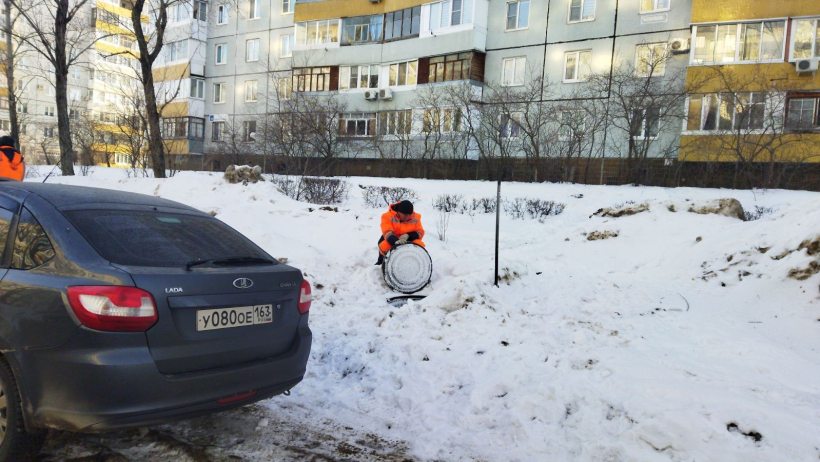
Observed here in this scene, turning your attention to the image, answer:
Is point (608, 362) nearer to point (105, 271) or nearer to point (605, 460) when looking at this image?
point (605, 460)

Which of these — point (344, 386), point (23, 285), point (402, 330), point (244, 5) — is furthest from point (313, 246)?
point (244, 5)

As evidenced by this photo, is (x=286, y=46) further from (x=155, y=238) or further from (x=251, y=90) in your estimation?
(x=155, y=238)

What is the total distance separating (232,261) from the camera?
3.38m

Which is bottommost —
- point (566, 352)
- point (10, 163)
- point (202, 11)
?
point (566, 352)

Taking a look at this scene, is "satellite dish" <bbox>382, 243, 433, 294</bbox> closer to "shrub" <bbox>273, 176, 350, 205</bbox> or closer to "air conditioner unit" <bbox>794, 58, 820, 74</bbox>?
"shrub" <bbox>273, 176, 350, 205</bbox>

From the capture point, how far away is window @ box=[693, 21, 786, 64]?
21969 millimetres

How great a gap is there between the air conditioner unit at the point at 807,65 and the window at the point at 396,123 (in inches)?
678

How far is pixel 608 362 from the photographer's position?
4699 millimetres

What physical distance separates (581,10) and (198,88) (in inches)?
1163

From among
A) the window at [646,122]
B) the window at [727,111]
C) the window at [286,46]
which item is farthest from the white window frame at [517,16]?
the window at [286,46]

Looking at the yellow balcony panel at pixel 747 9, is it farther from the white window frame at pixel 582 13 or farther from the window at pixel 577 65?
the window at pixel 577 65

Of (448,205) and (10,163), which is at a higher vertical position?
(10,163)

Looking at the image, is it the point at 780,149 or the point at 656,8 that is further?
the point at 656,8

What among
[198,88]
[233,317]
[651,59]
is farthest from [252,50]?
[233,317]
